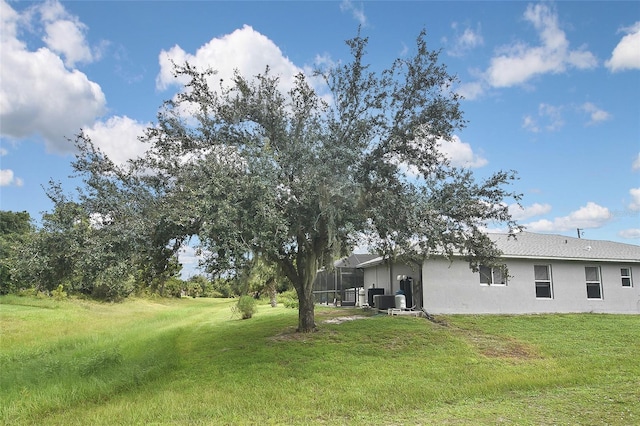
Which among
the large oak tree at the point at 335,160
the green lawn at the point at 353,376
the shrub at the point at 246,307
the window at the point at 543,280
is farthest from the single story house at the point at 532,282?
the shrub at the point at 246,307

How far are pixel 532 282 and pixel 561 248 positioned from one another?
9.63ft

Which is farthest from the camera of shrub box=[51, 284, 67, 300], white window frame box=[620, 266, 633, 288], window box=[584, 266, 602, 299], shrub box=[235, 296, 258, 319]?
shrub box=[51, 284, 67, 300]

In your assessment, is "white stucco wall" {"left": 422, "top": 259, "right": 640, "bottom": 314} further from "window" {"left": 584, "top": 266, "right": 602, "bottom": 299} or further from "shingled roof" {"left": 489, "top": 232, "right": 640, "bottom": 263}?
"shingled roof" {"left": 489, "top": 232, "right": 640, "bottom": 263}

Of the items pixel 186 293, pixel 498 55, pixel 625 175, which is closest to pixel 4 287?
pixel 186 293

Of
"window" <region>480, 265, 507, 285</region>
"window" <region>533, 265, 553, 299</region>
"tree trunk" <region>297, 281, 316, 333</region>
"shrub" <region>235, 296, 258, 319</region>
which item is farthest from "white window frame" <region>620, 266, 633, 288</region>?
"shrub" <region>235, 296, 258, 319</region>

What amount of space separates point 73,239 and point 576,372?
38.8ft

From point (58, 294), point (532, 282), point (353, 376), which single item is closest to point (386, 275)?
point (532, 282)

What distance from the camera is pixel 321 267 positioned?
47.0 feet

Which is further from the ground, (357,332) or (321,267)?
(321,267)

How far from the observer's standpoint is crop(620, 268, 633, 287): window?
20266 mm

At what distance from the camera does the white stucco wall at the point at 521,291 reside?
18.0m

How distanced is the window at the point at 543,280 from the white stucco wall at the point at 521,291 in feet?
0.60

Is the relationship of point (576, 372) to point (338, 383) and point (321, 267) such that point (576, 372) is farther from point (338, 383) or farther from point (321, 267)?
point (321, 267)

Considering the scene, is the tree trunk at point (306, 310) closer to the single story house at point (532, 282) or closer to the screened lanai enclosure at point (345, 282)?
the single story house at point (532, 282)
